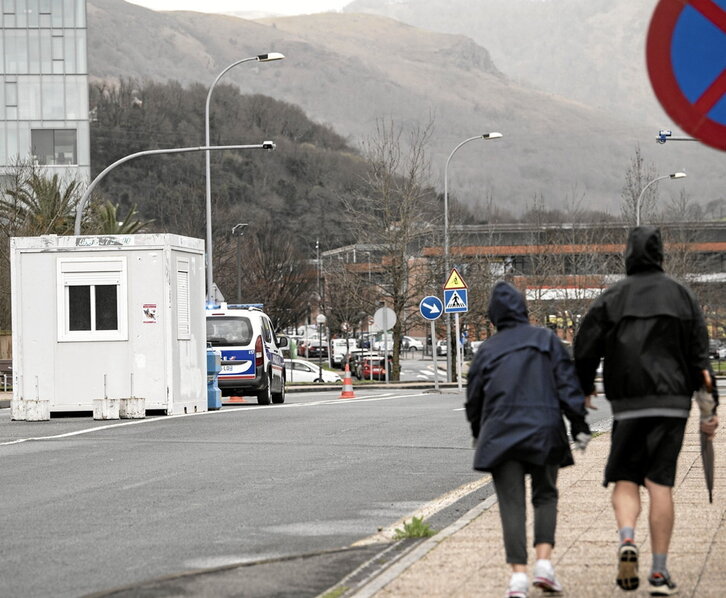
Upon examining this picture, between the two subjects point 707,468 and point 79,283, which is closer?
point 707,468

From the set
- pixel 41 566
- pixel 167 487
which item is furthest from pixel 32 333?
pixel 41 566

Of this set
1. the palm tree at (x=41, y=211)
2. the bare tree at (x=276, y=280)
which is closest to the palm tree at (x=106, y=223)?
the palm tree at (x=41, y=211)

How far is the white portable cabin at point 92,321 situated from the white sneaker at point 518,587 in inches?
649

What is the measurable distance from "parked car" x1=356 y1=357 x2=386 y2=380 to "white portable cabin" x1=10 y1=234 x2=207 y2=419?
41714 mm

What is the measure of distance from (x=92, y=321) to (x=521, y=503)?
16.7 metres

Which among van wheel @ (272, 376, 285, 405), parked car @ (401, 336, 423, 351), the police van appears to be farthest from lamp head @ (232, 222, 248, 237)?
the police van

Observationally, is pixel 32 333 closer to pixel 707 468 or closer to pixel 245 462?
pixel 245 462

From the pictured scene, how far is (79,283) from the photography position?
2272 centimetres

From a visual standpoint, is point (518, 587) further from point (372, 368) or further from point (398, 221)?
point (372, 368)

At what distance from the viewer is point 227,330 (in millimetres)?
28500

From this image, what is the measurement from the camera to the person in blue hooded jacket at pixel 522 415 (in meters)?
6.70

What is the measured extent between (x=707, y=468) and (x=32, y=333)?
16859mm

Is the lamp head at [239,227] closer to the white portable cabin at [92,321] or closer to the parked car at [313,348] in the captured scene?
the parked car at [313,348]

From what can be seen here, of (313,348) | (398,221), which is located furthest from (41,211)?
(313,348)
